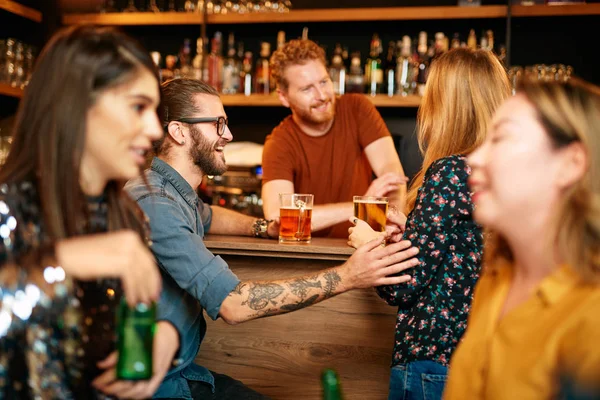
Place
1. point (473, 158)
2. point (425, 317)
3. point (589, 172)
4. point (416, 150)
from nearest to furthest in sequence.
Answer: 1. point (589, 172)
2. point (473, 158)
3. point (425, 317)
4. point (416, 150)

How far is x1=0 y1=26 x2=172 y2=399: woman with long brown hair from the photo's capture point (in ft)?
3.82

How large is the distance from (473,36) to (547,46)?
0.53 meters

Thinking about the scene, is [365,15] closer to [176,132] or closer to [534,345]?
[176,132]

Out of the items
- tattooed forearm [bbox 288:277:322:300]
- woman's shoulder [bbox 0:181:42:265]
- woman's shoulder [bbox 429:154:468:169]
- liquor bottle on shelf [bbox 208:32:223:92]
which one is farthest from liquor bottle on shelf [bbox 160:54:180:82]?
woman's shoulder [bbox 0:181:42:265]

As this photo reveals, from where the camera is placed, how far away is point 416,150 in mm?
4316

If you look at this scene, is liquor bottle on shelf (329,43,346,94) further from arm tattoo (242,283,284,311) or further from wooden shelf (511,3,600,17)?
arm tattoo (242,283,284,311)

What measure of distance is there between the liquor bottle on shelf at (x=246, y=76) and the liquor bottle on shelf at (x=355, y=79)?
0.60 meters

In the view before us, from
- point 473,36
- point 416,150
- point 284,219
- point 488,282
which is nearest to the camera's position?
point 488,282

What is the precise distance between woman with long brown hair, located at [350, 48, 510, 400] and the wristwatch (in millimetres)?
831

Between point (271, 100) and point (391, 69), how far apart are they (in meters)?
0.75

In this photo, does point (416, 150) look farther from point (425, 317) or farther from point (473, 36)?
point (425, 317)

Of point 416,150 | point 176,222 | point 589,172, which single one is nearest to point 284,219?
point 176,222

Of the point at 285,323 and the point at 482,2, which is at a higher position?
the point at 482,2

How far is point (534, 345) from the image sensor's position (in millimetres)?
1015
